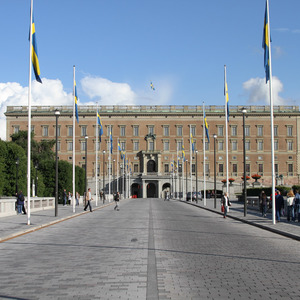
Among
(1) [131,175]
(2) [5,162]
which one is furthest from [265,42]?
(1) [131,175]

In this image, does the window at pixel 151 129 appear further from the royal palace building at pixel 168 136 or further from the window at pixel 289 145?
the window at pixel 289 145

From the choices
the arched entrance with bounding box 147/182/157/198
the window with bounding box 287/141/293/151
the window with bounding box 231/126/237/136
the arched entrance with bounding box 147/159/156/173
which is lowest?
the arched entrance with bounding box 147/182/157/198

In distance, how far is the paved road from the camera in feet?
27.4

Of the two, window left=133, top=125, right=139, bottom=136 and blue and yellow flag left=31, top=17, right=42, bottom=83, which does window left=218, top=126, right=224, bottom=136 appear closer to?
window left=133, top=125, right=139, bottom=136

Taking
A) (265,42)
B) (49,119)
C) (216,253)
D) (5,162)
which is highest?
(49,119)

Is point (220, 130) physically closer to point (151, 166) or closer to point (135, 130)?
point (151, 166)

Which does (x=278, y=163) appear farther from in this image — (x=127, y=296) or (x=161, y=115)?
(x=127, y=296)

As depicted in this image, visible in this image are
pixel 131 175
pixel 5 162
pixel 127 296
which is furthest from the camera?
pixel 131 175

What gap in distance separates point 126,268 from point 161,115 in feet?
376

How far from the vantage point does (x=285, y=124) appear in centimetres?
12338

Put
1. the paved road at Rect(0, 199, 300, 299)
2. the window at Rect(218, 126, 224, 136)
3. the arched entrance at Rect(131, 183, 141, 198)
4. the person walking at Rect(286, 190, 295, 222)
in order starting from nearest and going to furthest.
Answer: the paved road at Rect(0, 199, 300, 299)
the person walking at Rect(286, 190, 295, 222)
the arched entrance at Rect(131, 183, 141, 198)
the window at Rect(218, 126, 224, 136)

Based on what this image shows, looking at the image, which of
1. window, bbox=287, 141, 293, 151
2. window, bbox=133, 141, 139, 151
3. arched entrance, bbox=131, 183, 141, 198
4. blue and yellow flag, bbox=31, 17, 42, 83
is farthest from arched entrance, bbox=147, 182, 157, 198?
blue and yellow flag, bbox=31, 17, 42, 83

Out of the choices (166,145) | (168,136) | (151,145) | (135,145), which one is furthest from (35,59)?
(168,136)

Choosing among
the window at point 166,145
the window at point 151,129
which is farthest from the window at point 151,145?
the window at point 166,145
